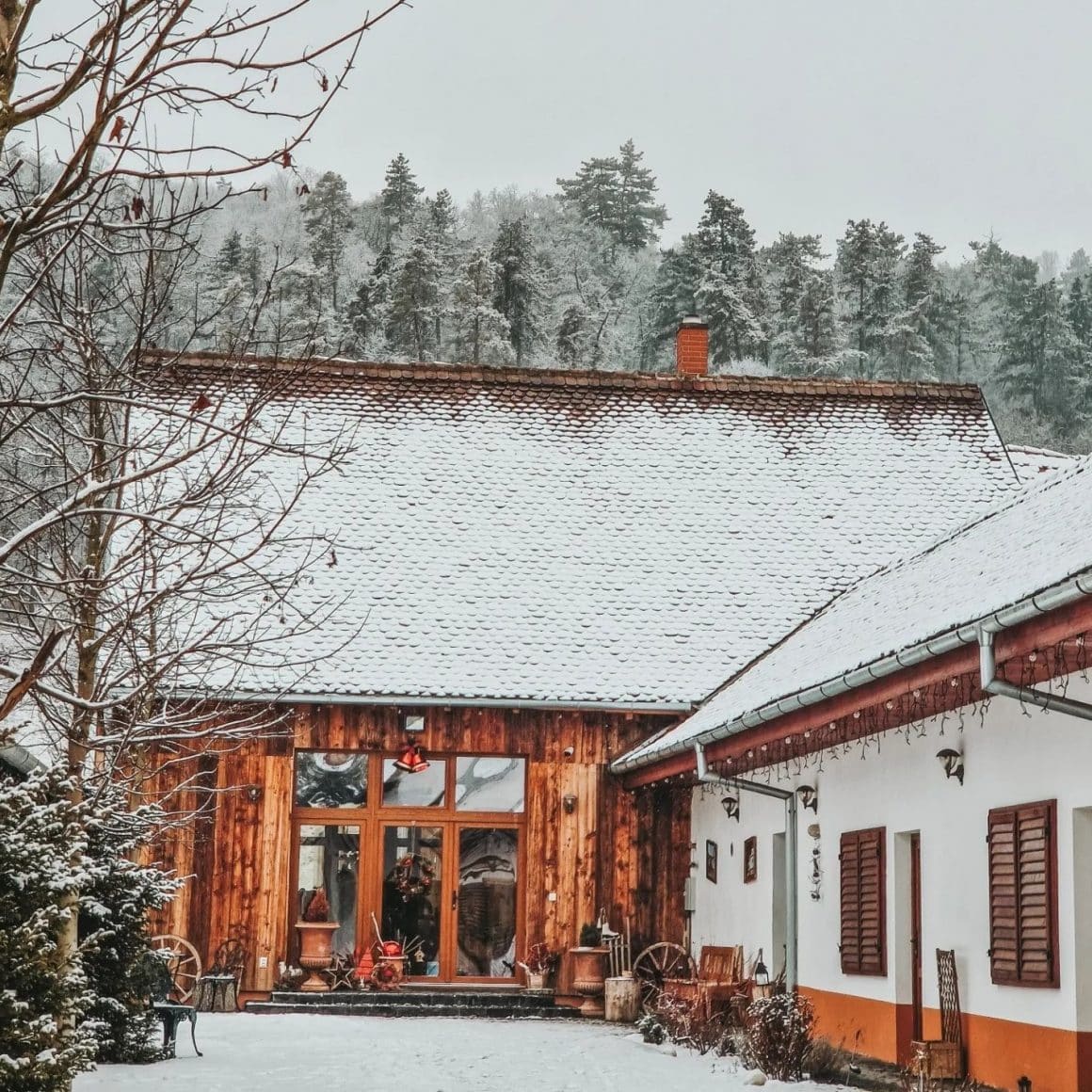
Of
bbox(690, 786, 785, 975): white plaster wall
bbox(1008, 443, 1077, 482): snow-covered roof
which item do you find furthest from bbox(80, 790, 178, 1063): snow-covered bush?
bbox(1008, 443, 1077, 482): snow-covered roof

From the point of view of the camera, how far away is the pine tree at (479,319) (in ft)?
153

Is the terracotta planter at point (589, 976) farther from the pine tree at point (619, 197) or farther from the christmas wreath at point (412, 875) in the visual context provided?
the pine tree at point (619, 197)

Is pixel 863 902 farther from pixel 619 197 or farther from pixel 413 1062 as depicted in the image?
pixel 619 197

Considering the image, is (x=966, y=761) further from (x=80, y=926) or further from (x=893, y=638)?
(x=80, y=926)

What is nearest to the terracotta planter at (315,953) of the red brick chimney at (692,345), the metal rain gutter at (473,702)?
the metal rain gutter at (473,702)

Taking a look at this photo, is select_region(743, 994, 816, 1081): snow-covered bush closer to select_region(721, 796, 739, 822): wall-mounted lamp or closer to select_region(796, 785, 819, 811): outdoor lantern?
select_region(796, 785, 819, 811): outdoor lantern

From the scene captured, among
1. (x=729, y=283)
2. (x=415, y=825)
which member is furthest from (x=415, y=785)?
(x=729, y=283)

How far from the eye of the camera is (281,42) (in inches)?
193

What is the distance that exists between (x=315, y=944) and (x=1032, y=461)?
11.6 meters

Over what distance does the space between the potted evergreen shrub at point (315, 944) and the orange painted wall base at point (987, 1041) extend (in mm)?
5862

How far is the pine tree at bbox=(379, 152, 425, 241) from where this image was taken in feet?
199

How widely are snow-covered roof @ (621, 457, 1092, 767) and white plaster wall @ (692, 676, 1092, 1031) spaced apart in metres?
0.70

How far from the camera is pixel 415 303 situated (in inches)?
1901

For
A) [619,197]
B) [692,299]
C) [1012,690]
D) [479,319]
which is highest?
[619,197]
